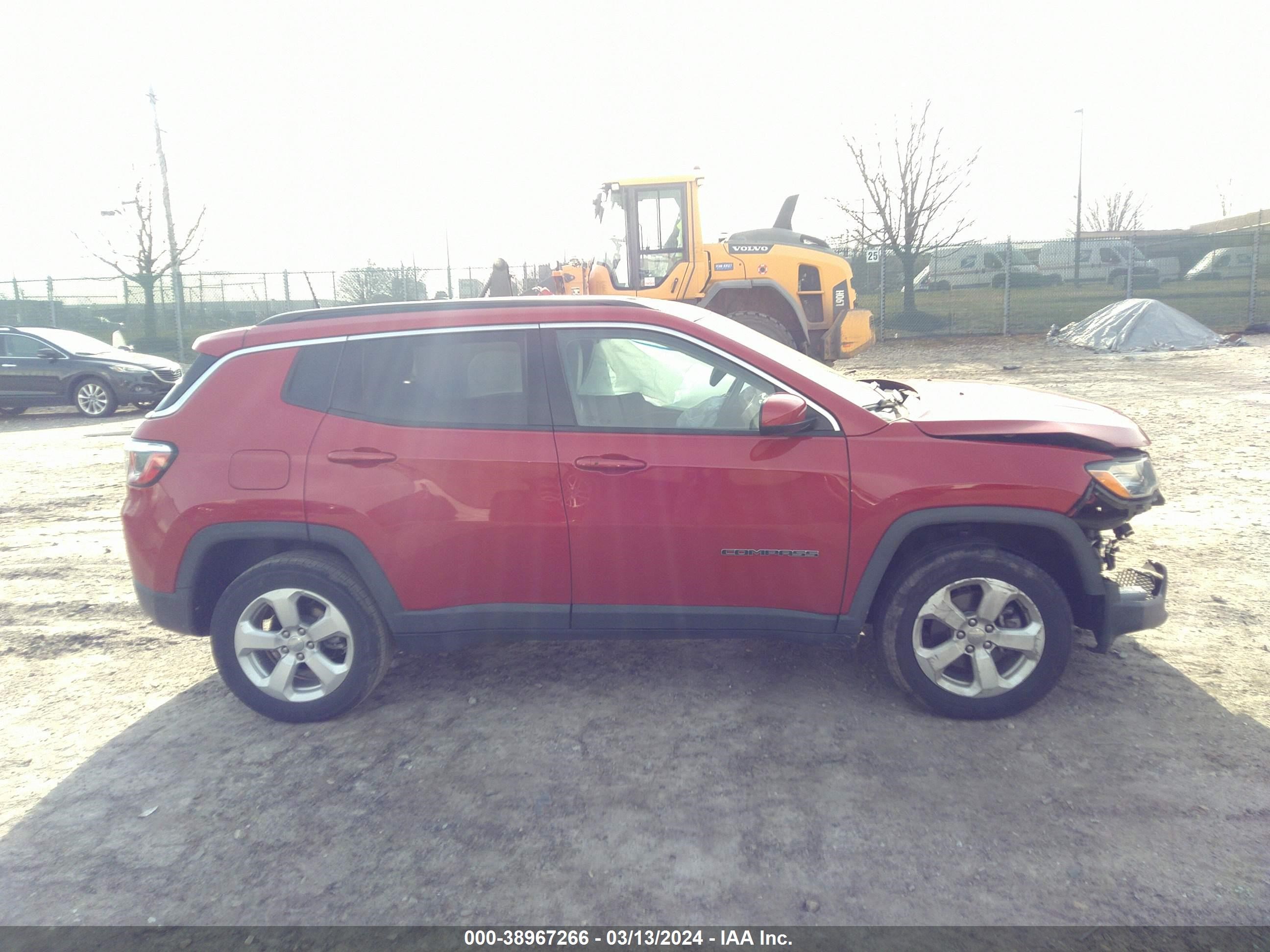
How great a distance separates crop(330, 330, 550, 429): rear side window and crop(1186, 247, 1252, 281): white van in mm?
24335

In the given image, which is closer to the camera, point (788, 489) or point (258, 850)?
point (258, 850)

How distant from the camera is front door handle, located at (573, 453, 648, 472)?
3.60m

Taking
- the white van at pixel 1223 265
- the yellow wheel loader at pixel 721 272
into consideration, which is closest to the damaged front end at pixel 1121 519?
the yellow wheel loader at pixel 721 272

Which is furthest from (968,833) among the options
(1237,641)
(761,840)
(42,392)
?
(42,392)

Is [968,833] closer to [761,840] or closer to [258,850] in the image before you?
[761,840]

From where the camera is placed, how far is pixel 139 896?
279cm

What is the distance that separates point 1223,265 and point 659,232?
59.3 feet

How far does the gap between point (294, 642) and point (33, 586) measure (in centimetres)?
325

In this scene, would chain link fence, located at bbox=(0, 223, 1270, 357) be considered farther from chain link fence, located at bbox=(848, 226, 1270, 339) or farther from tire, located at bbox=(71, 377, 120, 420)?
tire, located at bbox=(71, 377, 120, 420)

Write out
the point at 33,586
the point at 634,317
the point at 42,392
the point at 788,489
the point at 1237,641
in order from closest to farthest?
the point at 788,489
the point at 634,317
the point at 1237,641
the point at 33,586
the point at 42,392

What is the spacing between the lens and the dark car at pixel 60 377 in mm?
14156

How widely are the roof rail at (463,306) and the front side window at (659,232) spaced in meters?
8.89

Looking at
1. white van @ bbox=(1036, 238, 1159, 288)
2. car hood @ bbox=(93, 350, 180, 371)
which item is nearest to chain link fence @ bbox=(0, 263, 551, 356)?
car hood @ bbox=(93, 350, 180, 371)

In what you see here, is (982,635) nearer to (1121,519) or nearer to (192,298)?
(1121,519)
